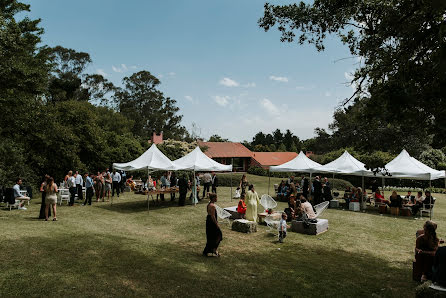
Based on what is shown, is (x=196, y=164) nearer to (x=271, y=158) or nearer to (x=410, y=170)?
(x=410, y=170)

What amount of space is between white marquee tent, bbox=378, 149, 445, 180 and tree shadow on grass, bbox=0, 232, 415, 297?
7.49m

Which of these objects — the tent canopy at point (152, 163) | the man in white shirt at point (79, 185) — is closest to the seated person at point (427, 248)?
the tent canopy at point (152, 163)

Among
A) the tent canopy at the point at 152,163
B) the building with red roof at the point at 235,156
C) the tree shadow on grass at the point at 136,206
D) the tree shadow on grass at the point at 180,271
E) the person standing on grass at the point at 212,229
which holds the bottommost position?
the tree shadow on grass at the point at 180,271

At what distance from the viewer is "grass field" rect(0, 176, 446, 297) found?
225 inches

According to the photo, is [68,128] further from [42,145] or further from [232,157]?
[232,157]

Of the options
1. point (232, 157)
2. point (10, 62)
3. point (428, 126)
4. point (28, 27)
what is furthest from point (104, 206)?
point (232, 157)

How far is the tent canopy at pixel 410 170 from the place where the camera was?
13.6 metres

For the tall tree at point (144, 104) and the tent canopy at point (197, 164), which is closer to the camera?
the tent canopy at point (197, 164)

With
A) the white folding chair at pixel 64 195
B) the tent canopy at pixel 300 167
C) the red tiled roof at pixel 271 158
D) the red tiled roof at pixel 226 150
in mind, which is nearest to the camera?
the white folding chair at pixel 64 195

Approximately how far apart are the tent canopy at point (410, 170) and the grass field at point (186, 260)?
251 cm

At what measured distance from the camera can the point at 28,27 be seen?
18.5 m

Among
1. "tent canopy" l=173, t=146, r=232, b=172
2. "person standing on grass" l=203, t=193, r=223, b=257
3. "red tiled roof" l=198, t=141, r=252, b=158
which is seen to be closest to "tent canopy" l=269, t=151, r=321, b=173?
"tent canopy" l=173, t=146, r=232, b=172

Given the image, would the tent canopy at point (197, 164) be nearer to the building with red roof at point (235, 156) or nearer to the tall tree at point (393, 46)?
the tall tree at point (393, 46)

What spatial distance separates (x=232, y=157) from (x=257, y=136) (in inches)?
2278
